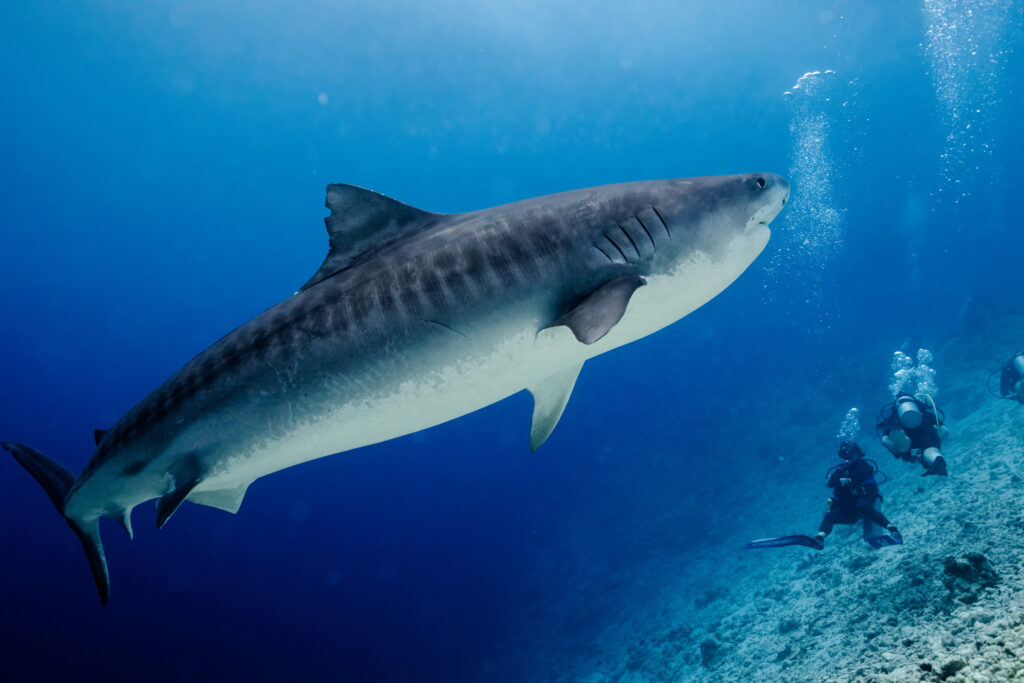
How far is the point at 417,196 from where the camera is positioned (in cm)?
4666

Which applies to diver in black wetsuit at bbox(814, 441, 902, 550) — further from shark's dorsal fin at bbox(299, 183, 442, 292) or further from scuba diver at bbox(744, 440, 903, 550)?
shark's dorsal fin at bbox(299, 183, 442, 292)

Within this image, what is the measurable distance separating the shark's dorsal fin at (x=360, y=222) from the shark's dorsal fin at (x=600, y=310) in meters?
1.23

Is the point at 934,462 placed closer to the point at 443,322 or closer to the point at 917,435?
the point at 917,435

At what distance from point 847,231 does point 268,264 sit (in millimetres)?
97810

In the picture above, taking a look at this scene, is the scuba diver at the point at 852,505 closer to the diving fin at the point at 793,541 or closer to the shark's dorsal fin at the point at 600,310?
the diving fin at the point at 793,541

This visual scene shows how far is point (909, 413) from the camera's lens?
27.6ft

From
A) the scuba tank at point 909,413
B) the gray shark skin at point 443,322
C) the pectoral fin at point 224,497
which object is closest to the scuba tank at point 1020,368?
the scuba tank at point 909,413

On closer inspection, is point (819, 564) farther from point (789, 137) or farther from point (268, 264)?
point (789, 137)

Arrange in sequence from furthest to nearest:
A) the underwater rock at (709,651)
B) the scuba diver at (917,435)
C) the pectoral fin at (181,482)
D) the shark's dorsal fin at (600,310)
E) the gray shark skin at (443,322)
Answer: the underwater rock at (709,651) < the scuba diver at (917,435) < the pectoral fin at (181,482) < the gray shark skin at (443,322) < the shark's dorsal fin at (600,310)

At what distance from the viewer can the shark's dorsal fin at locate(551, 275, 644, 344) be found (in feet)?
6.45

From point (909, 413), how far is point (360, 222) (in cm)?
981

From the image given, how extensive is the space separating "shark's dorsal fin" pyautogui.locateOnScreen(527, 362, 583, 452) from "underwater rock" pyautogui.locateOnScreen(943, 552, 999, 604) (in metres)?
4.12

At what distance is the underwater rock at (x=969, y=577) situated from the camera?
4250mm

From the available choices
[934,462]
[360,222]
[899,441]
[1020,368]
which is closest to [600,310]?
[360,222]
